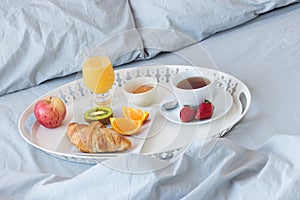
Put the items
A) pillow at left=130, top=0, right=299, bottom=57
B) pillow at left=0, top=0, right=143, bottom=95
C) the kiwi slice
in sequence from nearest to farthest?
the kiwi slice, pillow at left=0, top=0, right=143, bottom=95, pillow at left=130, top=0, right=299, bottom=57

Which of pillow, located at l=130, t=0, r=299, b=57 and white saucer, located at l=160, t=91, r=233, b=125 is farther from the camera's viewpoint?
pillow, located at l=130, t=0, r=299, b=57

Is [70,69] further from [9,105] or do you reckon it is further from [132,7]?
[132,7]

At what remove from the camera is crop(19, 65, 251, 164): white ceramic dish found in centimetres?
124

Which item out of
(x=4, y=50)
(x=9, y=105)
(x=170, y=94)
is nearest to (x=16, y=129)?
(x=9, y=105)

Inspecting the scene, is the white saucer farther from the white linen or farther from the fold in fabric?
the white linen

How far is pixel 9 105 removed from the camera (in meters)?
1.57

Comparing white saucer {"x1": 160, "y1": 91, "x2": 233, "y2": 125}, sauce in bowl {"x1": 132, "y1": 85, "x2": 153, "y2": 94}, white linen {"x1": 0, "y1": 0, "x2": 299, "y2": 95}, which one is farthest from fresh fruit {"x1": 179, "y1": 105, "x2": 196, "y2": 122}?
white linen {"x1": 0, "y1": 0, "x2": 299, "y2": 95}

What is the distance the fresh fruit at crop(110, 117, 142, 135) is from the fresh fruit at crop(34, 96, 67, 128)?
0.15m

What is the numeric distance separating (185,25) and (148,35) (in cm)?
14

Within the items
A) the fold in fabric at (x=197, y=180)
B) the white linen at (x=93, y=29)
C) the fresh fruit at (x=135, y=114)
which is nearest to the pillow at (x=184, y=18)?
the white linen at (x=93, y=29)

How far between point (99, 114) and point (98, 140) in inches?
5.7

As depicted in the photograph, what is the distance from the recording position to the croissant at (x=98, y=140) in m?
1.22

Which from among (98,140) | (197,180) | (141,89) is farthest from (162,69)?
(197,180)

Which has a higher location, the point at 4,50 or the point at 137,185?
the point at 137,185
